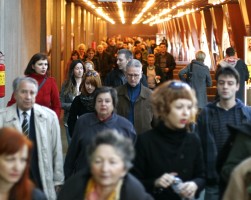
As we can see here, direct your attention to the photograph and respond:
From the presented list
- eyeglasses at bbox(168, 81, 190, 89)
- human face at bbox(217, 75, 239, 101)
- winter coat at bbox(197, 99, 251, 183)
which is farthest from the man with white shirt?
eyeglasses at bbox(168, 81, 190, 89)

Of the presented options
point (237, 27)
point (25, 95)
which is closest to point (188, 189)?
point (25, 95)

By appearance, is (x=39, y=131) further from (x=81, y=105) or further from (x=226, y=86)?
(x=81, y=105)

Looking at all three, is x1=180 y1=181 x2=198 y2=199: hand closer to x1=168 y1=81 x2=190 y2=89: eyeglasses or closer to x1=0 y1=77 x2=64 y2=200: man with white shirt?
x1=168 y1=81 x2=190 y2=89: eyeglasses

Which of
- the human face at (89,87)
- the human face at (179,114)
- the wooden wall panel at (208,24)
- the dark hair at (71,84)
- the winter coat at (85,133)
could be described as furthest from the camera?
the wooden wall panel at (208,24)

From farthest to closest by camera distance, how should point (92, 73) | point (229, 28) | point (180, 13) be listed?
1. point (180, 13)
2. point (229, 28)
3. point (92, 73)

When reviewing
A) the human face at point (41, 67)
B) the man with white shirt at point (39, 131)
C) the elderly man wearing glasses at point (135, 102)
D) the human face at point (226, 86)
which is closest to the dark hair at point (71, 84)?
the human face at point (41, 67)

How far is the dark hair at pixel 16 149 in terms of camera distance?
11.5 feet

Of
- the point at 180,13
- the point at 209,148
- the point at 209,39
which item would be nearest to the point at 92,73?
the point at 209,148

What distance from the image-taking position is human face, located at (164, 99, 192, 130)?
4.52 metres

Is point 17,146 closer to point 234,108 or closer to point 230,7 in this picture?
point 234,108

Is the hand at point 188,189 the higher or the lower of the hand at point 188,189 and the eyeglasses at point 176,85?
the lower

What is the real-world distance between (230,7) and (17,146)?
24.4 m

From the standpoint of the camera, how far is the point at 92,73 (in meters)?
8.63

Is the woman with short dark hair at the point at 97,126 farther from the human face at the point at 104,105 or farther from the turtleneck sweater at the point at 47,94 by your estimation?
the turtleneck sweater at the point at 47,94
